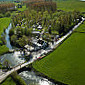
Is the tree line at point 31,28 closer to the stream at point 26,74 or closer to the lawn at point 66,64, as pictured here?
the stream at point 26,74

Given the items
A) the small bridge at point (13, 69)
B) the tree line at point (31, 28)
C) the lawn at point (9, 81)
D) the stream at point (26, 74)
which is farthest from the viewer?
the tree line at point (31, 28)

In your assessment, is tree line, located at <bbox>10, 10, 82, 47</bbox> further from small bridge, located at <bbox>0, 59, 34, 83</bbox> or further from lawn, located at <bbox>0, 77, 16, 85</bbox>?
lawn, located at <bbox>0, 77, 16, 85</bbox>

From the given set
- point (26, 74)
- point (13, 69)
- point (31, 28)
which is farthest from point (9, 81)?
point (31, 28)

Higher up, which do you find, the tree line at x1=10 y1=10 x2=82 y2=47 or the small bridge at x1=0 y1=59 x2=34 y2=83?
the tree line at x1=10 y1=10 x2=82 y2=47

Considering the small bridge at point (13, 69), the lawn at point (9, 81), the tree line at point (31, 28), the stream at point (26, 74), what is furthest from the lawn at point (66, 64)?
the tree line at point (31, 28)

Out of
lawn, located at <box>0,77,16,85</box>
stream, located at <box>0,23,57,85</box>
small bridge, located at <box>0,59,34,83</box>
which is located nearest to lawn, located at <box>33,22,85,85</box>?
stream, located at <box>0,23,57,85</box>

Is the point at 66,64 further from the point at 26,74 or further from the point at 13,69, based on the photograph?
Answer: the point at 13,69

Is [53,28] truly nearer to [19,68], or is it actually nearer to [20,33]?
[20,33]

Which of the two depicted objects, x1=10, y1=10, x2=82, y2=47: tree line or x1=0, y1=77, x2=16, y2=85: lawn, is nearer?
x1=0, y1=77, x2=16, y2=85: lawn

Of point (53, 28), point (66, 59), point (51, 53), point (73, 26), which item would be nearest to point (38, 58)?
point (51, 53)

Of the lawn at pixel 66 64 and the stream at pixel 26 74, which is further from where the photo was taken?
the lawn at pixel 66 64
